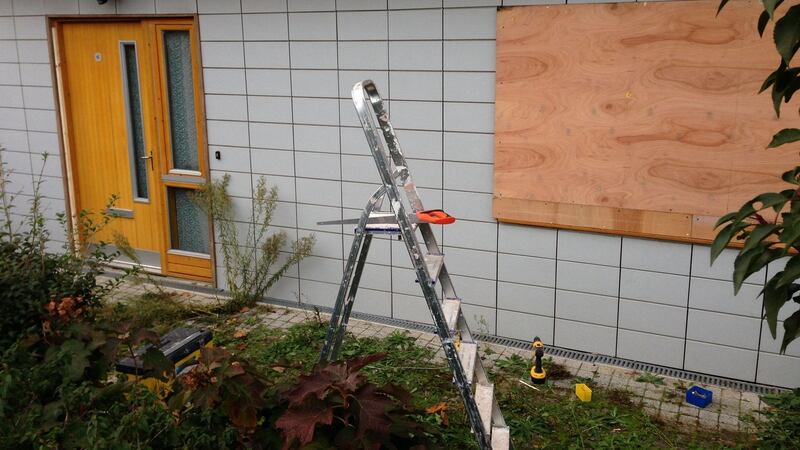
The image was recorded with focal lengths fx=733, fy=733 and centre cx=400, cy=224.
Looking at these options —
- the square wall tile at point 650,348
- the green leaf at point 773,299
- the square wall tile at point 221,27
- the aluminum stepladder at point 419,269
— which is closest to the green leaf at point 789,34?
the green leaf at point 773,299

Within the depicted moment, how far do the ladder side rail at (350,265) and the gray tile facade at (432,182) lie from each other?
1.56 metres

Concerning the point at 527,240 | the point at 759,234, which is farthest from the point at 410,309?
the point at 759,234

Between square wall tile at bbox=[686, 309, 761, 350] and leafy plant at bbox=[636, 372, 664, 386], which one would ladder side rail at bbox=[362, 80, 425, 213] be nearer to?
leafy plant at bbox=[636, 372, 664, 386]

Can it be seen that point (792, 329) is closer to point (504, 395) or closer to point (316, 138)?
point (504, 395)

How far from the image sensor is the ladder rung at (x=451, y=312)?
3366 millimetres

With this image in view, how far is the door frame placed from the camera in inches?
241

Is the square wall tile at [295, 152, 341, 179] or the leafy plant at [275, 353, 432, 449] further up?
the square wall tile at [295, 152, 341, 179]

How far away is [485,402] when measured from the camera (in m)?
3.42

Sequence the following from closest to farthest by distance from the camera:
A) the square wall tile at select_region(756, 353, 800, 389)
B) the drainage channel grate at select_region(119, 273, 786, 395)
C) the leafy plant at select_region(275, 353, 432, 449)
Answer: the leafy plant at select_region(275, 353, 432, 449) < the square wall tile at select_region(756, 353, 800, 389) < the drainage channel grate at select_region(119, 273, 786, 395)

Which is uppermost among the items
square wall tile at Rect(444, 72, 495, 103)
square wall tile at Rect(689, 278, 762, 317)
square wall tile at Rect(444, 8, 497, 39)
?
square wall tile at Rect(444, 8, 497, 39)

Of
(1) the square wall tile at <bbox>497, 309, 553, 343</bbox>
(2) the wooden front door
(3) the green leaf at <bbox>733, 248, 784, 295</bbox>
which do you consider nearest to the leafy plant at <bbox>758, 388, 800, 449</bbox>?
(1) the square wall tile at <bbox>497, 309, 553, 343</bbox>

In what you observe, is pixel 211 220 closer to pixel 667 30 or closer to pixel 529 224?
pixel 529 224

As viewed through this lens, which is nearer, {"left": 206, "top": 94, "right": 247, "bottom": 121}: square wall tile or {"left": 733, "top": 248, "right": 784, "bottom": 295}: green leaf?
{"left": 733, "top": 248, "right": 784, "bottom": 295}: green leaf

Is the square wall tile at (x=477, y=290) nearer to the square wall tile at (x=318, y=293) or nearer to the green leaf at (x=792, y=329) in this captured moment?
the square wall tile at (x=318, y=293)
